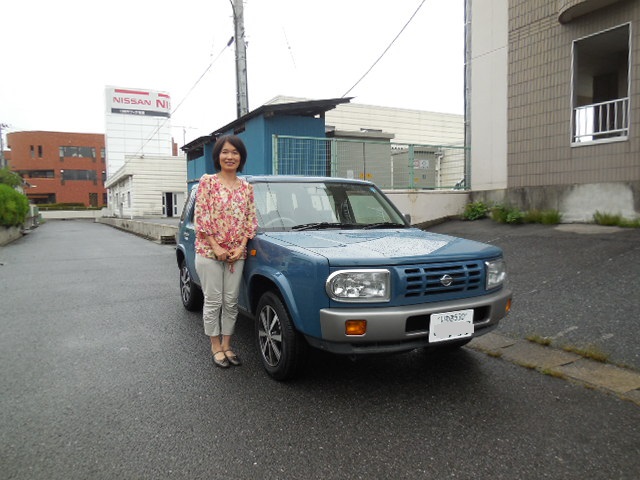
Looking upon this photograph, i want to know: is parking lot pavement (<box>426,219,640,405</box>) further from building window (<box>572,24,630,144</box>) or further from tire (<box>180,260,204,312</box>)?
tire (<box>180,260,204,312</box>)

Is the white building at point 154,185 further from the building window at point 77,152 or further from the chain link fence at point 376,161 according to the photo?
the building window at point 77,152

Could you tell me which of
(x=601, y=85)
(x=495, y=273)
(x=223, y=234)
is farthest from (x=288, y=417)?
(x=601, y=85)

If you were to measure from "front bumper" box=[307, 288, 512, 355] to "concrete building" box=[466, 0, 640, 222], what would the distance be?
720cm

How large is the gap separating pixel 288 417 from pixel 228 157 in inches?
80.4

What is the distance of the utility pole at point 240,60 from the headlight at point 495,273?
403 inches

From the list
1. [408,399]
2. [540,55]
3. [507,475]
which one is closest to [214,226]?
[408,399]

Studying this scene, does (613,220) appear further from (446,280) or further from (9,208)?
(9,208)

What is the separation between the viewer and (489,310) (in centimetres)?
316

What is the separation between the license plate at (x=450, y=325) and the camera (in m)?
2.90

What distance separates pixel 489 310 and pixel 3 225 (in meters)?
20.0

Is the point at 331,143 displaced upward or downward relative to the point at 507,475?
upward

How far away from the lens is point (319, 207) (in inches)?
162

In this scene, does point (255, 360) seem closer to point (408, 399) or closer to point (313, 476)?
point (408, 399)

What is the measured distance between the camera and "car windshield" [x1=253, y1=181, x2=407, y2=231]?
154 inches
